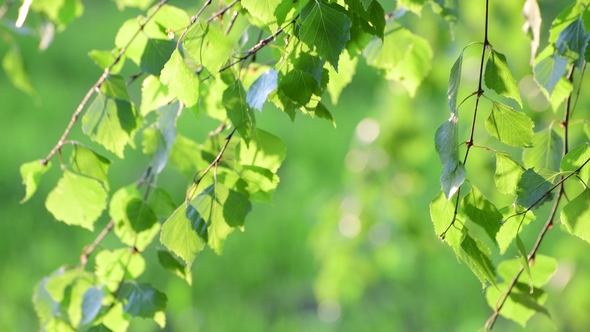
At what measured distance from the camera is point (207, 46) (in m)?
0.50

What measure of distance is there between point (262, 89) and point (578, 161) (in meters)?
0.24

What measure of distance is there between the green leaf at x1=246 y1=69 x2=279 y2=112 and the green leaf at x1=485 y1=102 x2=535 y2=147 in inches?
6.4

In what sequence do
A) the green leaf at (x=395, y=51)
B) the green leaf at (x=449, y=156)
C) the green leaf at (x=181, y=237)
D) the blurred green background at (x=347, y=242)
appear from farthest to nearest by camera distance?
the blurred green background at (x=347, y=242) → the green leaf at (x=395, y=51) → the green leaf at (x=181, y=237) → the green leaf at (x=449, y=156)

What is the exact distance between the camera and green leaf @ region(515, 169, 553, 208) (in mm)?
485

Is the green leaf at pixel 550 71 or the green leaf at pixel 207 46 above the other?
the green leaf at pixel 207 46

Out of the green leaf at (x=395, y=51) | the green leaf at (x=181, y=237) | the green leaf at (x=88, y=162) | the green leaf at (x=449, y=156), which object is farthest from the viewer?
the green leaf at (x=395, y=51)

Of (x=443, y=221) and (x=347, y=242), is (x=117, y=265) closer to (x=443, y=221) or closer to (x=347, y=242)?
(x=443, y=221)

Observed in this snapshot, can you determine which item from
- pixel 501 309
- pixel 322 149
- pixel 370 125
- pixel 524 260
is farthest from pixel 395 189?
pixel 524 260

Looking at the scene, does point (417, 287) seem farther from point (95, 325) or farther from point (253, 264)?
point (95, 325)

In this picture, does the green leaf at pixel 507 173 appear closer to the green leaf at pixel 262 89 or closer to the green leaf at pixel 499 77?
the green leaf at pixel 499 77

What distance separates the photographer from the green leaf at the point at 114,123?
609 millimetres

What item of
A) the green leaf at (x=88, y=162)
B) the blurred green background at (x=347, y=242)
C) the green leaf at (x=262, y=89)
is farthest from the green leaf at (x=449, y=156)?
the blurred green background at (x=347, y=242)

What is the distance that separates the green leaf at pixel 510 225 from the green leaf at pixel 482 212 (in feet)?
0.05

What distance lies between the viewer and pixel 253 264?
212cm
